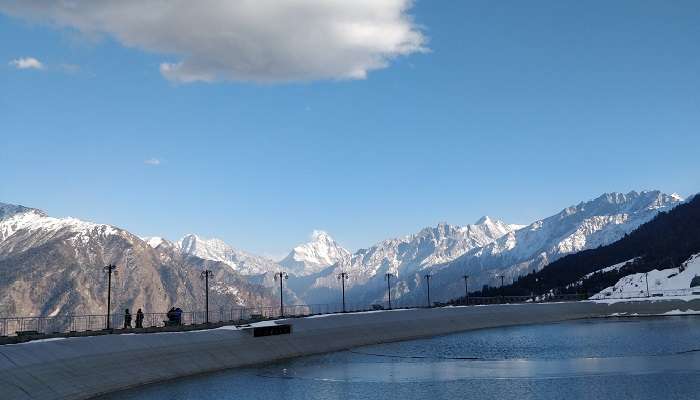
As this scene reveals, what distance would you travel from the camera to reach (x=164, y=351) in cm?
6981

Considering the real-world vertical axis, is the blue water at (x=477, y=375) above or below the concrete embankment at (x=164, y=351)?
below

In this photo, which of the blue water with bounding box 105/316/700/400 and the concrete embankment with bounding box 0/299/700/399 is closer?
the blue water with bounding box 105/316/700/400

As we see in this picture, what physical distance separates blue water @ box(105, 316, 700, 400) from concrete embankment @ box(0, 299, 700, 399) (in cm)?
310

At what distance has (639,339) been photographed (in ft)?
325

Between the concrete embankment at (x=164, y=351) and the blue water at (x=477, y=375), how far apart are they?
3098 millimetres

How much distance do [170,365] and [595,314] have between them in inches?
6186

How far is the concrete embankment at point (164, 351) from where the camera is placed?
51812mm

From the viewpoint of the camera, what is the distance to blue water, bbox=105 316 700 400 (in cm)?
5162

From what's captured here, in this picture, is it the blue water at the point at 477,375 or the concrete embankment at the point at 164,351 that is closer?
the blue water at the point at 477,375

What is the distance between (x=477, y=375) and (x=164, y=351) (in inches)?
1284

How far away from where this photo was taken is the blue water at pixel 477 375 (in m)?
51.6

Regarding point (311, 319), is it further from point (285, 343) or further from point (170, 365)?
point (170, 365)

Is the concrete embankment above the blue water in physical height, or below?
above

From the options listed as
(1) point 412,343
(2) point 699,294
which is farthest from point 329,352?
(2) point 699,294
